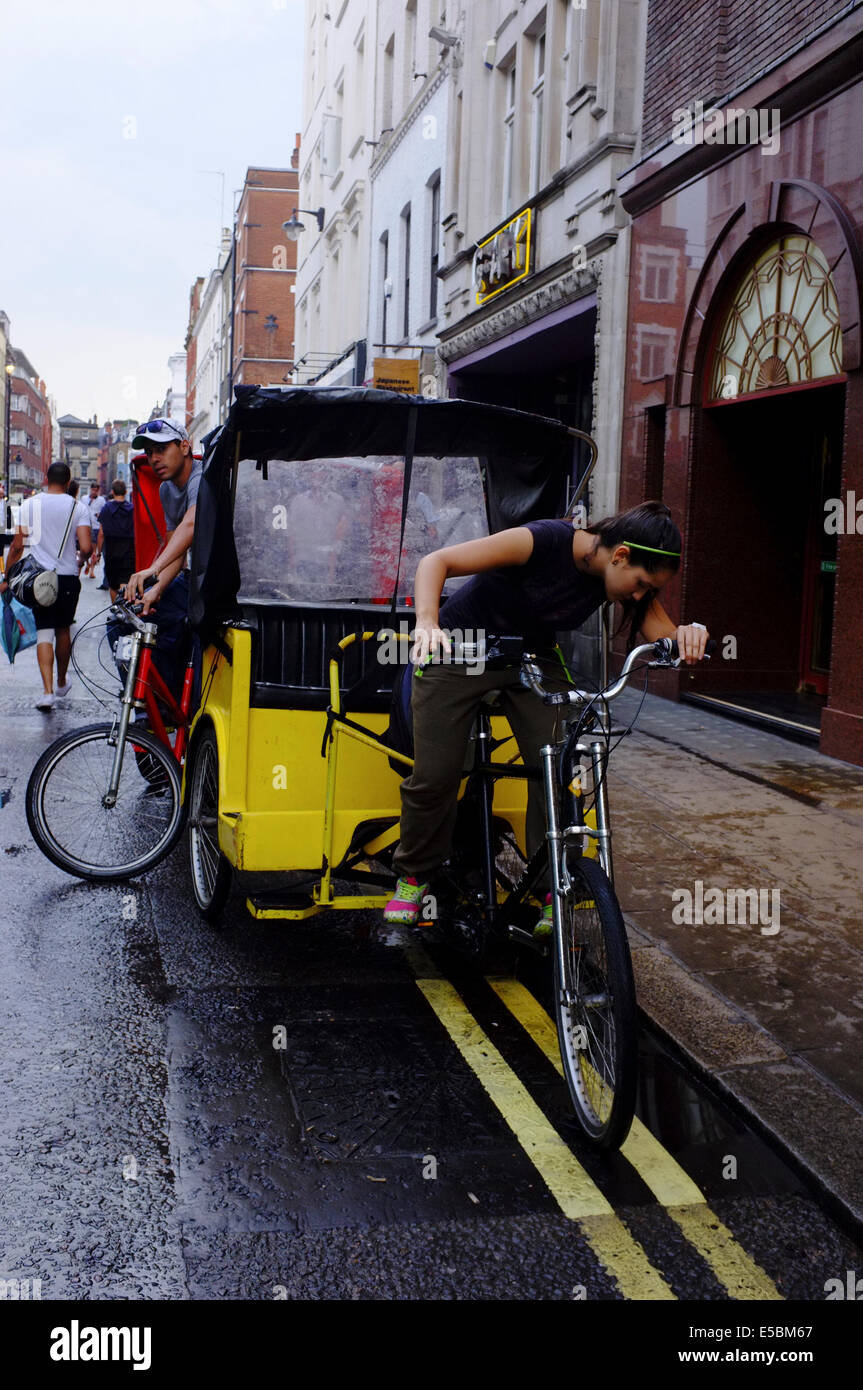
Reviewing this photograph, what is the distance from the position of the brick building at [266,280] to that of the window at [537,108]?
44.7 metres

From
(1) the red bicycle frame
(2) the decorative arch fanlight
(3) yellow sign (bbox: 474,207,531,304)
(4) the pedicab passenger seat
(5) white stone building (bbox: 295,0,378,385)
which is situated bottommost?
(1) the red bicycle frame

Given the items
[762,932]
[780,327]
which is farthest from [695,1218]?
[780,327]

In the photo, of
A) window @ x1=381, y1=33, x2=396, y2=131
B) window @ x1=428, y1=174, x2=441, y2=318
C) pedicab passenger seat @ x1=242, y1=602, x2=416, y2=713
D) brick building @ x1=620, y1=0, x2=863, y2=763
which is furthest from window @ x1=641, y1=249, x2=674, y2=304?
window @ x1=381, y1=33, x2=396, y2=131

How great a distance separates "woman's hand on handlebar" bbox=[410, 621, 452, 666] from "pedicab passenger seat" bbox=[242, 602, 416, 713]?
120 cm

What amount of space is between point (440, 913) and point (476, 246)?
16801 millimetres

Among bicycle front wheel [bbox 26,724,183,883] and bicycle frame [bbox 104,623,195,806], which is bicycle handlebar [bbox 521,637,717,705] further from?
bicycle frame [bbox 104,623,195,806]

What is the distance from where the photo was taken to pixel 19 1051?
4.18 metres

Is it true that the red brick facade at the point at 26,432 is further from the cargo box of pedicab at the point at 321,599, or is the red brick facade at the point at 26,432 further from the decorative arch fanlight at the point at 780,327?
the cargo box of pedicab at the point at 321,599

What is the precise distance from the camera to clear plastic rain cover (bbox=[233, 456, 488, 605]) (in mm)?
5832

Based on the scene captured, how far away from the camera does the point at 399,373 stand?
2341cm

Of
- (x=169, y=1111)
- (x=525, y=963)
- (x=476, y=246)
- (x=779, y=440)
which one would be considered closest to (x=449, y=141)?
(x=476, y=246)

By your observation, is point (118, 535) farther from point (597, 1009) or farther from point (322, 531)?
point (597, 1009)

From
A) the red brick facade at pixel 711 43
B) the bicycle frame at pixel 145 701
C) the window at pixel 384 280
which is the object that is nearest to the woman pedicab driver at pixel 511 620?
the bicycle frame at pixel 145 701

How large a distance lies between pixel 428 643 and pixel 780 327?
8.47m
